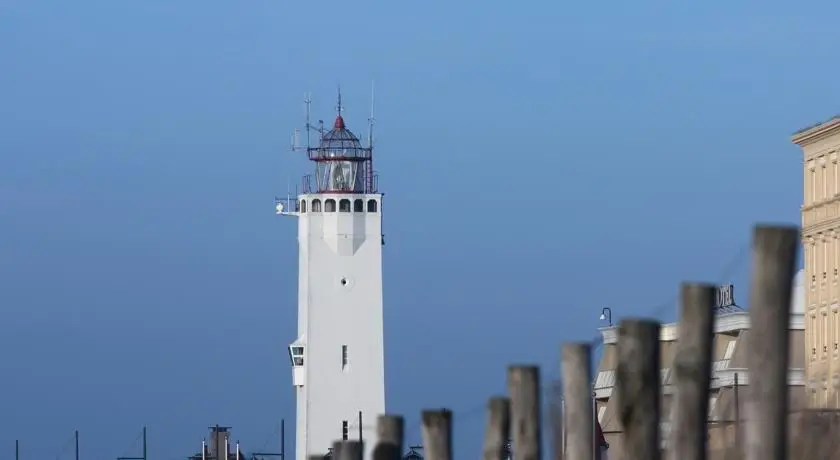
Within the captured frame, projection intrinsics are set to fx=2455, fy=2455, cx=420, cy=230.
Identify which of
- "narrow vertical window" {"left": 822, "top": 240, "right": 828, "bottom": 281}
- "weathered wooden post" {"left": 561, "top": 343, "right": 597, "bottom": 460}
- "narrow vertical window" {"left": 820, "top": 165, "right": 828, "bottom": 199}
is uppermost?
"narrow vertical window" {"left": 820, "top": 165, "right": 828, "bottom": 199}

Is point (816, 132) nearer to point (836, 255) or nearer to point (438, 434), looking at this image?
point (836, 255)

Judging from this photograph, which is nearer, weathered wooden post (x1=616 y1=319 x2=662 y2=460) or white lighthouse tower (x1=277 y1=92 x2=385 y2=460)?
weathered wooden post (x1=616 y1=319 x2=662 y2=460)

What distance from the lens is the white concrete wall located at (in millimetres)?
91812

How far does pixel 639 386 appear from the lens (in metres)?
23.5

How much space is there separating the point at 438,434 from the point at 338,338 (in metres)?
58.7

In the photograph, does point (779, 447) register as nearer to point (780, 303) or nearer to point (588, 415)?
point (780, 303)

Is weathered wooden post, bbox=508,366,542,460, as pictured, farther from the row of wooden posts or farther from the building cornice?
Result: the building cornice

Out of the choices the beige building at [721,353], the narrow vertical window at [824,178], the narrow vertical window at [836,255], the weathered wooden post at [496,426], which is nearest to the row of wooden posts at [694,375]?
the weathered wooden post at [496,426]

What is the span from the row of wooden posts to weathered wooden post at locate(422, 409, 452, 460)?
14.6 feet

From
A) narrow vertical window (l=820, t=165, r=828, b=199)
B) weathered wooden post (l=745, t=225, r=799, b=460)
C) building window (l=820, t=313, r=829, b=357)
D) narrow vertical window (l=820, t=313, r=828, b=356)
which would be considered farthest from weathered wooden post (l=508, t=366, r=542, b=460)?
narrow vertical window (l=820, t=165, r=828, b=199)

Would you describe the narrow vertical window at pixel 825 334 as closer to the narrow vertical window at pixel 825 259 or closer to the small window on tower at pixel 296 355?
the narrow vertical window at pixel 825 259

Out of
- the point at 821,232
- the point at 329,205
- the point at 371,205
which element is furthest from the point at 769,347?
the point at 371,205

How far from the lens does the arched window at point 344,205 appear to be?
95.0m

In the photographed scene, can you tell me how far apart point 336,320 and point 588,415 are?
209ft
